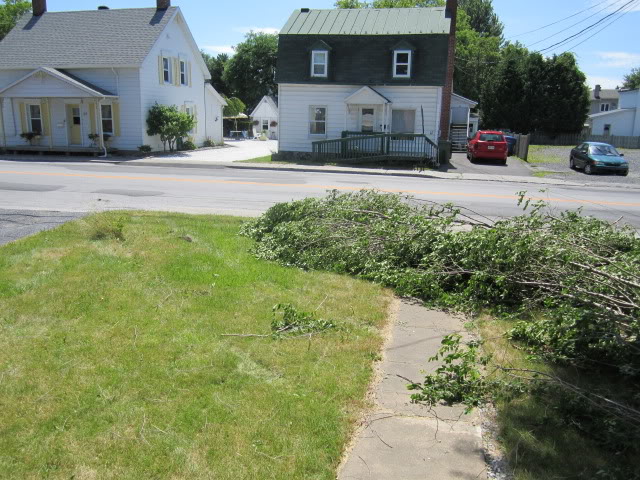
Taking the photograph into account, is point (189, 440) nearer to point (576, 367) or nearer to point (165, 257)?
point (576, 367)

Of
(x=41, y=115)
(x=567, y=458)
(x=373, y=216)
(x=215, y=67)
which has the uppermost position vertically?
(x=215, y=67)

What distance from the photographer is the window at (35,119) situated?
1168 inches

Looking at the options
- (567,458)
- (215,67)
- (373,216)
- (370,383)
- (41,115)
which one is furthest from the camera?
(215,67)

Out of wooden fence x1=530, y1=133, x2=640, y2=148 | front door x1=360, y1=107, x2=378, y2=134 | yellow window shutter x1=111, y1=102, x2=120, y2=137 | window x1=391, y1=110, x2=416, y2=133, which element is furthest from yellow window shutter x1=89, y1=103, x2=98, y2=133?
wooden fence x1=530, y1=133, x2=640, y2=148

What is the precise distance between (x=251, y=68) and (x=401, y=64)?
2132 inches

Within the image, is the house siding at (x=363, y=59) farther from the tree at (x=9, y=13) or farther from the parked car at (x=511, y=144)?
the tree at (x=9, y=13)

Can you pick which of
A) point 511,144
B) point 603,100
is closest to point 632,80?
point 603,100

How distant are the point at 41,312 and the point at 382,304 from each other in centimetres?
→ 367

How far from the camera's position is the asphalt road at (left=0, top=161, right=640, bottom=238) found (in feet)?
43.3

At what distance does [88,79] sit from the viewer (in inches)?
1163

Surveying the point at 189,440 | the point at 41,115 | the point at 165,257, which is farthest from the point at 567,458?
the point at 41,115

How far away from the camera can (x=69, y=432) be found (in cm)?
365

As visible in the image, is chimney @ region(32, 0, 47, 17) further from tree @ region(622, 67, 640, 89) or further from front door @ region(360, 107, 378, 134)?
tree @ region(622, 67, 640, 89)

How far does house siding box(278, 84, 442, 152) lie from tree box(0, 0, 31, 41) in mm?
42000
